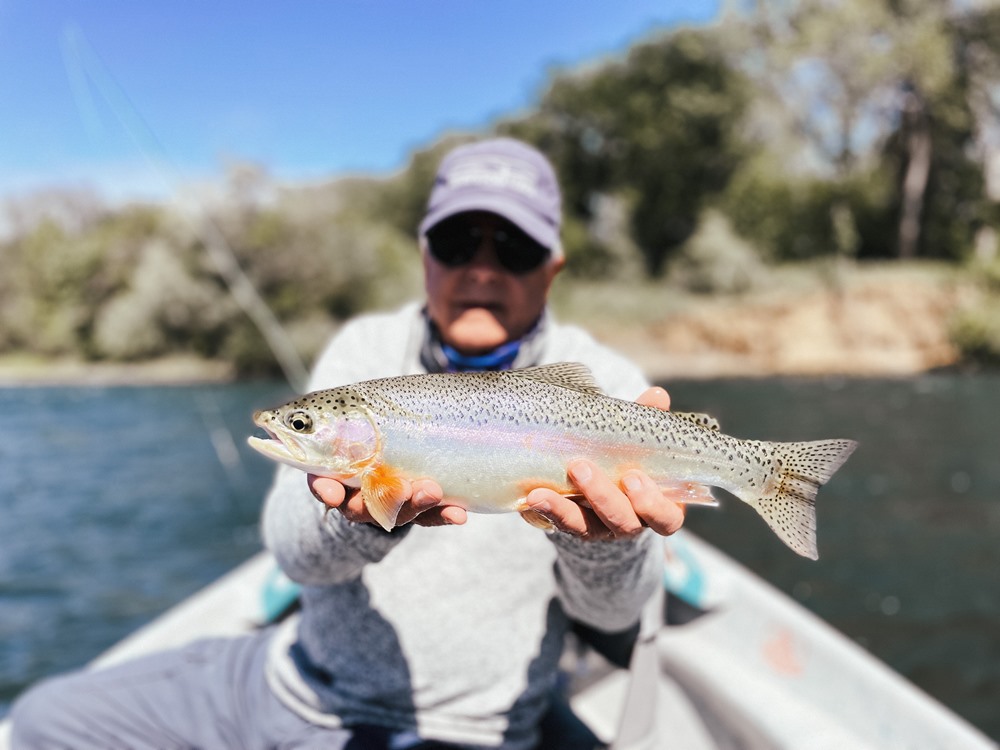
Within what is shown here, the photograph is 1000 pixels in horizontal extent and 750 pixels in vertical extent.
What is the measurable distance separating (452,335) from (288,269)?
36.6 metres

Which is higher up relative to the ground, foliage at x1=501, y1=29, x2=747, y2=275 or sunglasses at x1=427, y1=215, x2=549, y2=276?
foliage at x1=501, y1=29, x2=747, y2=275

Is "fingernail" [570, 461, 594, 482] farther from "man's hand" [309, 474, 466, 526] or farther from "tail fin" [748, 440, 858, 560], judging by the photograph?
"tail fin" [748, 440, 858, 560]

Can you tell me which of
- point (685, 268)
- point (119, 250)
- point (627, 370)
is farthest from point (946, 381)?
point (119, 250)

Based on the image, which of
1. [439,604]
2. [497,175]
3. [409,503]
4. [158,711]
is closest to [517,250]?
[497,175]

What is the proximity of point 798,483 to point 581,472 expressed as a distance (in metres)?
0.71

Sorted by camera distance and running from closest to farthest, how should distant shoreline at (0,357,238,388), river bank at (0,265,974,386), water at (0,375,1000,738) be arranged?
water at (0,375,1000,738) → river bank at (0,265,974,386) → distant shoreline at (0,357,238,388)

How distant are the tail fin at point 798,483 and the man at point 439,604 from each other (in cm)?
38

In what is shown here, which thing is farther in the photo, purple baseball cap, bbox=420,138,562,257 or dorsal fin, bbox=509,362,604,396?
purple baseball cap, bbox=420,138,562,257

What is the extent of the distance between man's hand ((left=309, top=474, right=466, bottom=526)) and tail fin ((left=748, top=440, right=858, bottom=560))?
908 mm

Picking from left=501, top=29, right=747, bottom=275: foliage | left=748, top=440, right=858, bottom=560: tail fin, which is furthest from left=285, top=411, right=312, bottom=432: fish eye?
left=501, top=29, right=747, bottom=275: foliage

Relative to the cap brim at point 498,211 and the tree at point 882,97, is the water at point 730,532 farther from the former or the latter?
the tree at point 882,97

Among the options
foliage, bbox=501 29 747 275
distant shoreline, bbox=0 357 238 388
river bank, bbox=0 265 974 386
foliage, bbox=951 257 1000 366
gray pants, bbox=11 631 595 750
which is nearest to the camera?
gray pants, bbox=11 631 595 750

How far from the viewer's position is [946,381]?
29078 millimetres

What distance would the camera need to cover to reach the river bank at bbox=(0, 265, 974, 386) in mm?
32562
